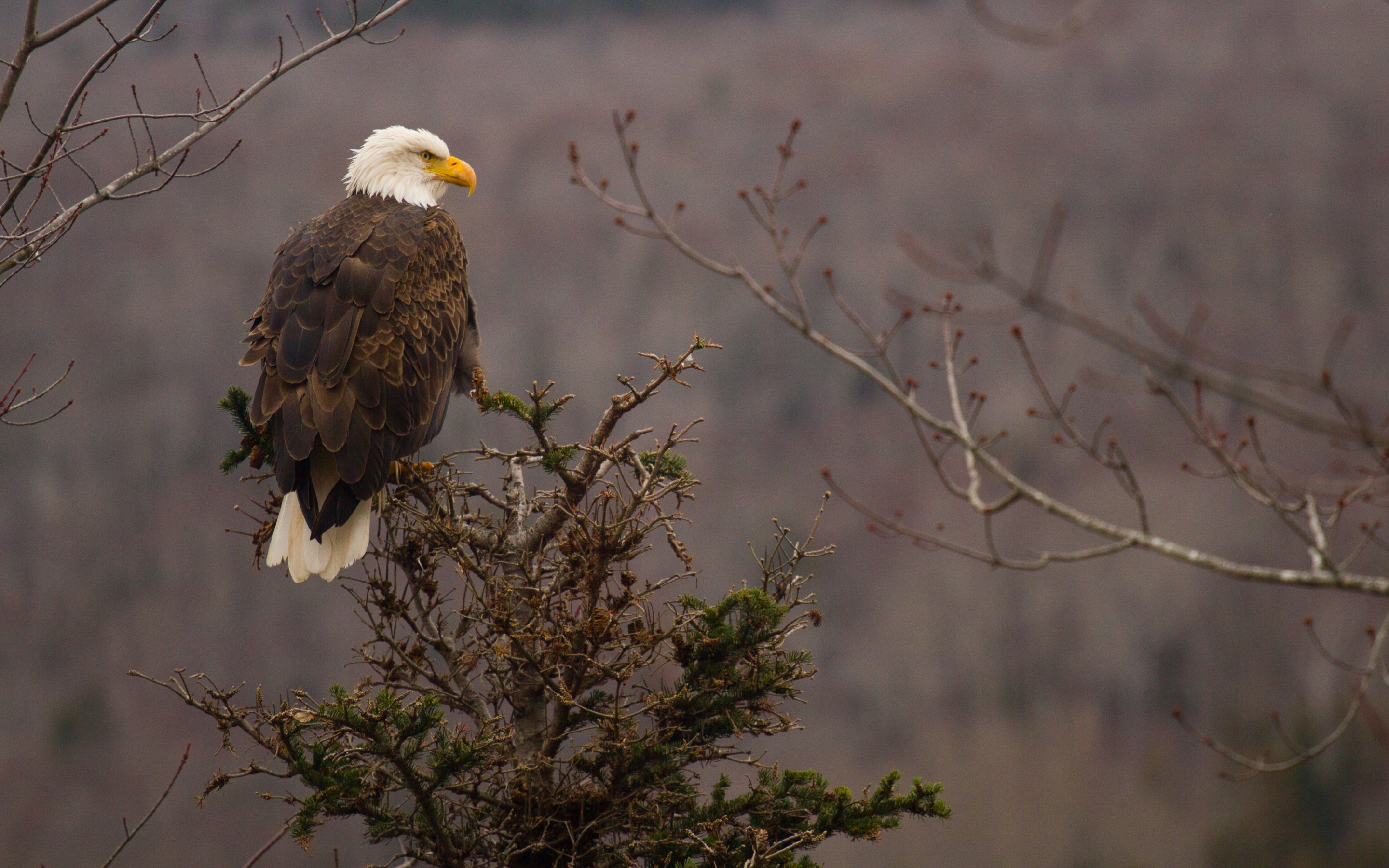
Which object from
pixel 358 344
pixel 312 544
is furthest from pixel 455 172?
pixel 312 544

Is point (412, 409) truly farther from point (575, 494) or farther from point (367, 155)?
point (367, 155)

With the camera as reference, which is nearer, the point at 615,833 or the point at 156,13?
the point at 156,13

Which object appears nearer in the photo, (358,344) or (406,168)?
(358,344)

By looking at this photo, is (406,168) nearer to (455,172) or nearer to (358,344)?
(455,172)

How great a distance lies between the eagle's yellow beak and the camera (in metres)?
5.77

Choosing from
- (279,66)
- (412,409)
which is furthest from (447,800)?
(279,66)

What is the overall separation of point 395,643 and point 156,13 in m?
2.42

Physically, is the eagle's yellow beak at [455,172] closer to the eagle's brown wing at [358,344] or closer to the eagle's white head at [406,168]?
the eagle's white head at [406,168]

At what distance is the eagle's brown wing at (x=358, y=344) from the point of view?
13.6 feet

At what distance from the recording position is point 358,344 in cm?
448

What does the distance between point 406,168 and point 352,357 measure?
1.71m

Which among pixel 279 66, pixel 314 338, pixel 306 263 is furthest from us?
pixel 306 263

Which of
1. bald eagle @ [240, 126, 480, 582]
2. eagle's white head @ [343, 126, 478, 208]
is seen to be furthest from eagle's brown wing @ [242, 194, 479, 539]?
eagle's white head @ [343, 126, 478, 208]

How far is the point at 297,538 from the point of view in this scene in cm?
415
